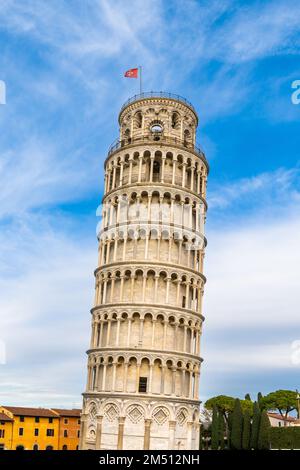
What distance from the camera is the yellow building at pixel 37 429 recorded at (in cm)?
8719

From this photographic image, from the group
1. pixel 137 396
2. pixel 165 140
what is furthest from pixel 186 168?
pixel 137 396

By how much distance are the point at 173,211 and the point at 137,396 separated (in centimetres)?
2024

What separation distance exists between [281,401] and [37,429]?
182 feet

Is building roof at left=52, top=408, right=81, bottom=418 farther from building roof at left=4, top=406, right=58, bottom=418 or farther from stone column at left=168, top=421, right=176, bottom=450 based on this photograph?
stone column at left=168, top=421, right=176, bottom=450

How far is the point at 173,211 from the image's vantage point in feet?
187

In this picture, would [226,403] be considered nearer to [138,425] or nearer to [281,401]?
[281,401]

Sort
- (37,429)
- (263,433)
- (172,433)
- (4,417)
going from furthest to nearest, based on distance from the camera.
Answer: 1. (37,429)
2. (4,417)
3. (263,433)
4. (172,433)

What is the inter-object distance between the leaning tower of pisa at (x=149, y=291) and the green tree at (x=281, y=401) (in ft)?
220

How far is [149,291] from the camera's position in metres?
54.2

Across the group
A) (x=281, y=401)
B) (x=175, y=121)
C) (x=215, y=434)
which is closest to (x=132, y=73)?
(x=175, y=121)

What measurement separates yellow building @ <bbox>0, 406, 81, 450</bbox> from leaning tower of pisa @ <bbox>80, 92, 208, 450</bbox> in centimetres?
3986
